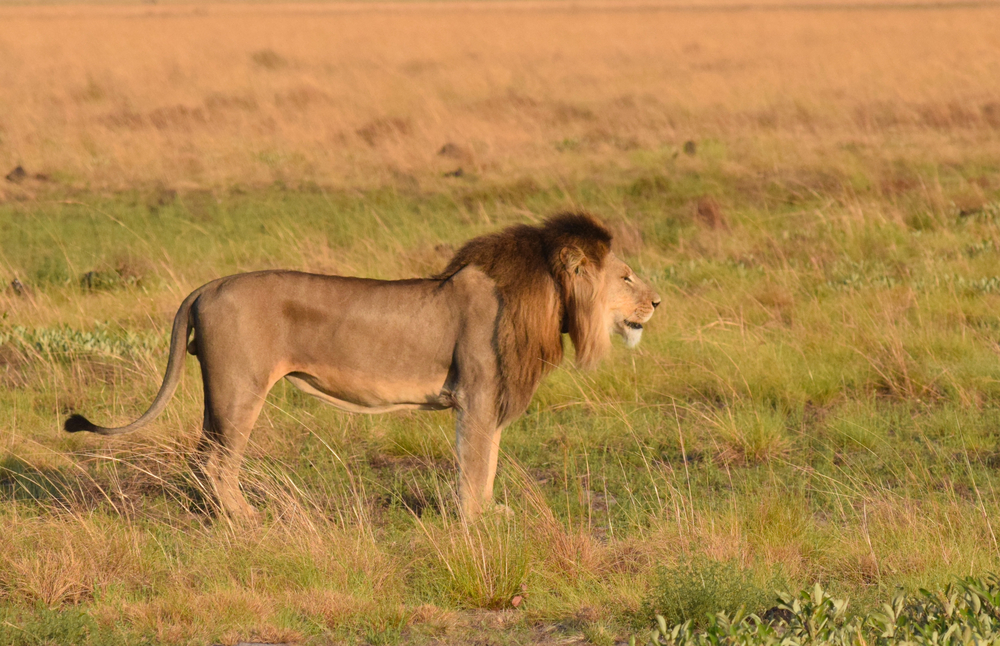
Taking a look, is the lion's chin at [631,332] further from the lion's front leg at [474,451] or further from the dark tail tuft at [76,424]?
the dark tail tuft at [76,424]

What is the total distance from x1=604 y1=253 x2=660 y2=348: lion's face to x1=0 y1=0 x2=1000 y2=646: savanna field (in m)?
0.64

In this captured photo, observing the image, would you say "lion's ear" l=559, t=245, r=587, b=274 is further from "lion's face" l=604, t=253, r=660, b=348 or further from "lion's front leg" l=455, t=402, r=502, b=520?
"lion's front leg" l=455, t=402, r=502, b=520

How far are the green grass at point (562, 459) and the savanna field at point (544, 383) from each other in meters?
0.02

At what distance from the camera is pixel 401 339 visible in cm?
487

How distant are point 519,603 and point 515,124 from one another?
13.9 metres

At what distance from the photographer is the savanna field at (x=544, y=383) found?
Answer: 4.25 meters

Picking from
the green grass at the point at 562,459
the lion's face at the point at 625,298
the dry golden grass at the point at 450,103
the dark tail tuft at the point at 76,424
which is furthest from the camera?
Result: the dry golden grass at the point at 450,103

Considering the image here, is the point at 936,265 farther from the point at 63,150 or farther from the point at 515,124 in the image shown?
the point at 63,150

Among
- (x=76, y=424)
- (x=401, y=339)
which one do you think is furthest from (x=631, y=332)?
(x=76, y=424)

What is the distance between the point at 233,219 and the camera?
12.2m

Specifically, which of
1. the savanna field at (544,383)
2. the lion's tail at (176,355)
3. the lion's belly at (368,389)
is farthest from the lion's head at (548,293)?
the lion's tail at (176,355)

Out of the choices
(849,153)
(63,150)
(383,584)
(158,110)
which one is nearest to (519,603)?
(383,584)

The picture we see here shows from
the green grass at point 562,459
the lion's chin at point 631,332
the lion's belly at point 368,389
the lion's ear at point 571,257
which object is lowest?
the green grass at point 562,459

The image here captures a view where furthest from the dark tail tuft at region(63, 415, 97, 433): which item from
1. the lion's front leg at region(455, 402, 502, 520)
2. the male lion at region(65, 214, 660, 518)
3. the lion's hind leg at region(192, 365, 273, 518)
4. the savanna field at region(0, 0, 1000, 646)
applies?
the lion's front leg at region(455, 402, 502, 520)
